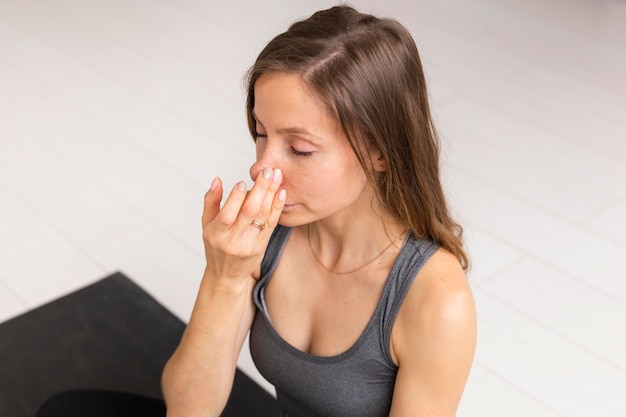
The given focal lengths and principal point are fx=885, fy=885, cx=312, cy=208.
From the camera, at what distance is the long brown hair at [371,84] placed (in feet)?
3.97

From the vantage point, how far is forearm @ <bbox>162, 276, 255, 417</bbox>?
4.37 feet

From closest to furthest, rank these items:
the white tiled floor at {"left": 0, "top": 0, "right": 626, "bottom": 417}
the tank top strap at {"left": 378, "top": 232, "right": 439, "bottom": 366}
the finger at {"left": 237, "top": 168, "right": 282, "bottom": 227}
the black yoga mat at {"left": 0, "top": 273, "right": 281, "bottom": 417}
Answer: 1. the finger at {"left": 237, "top": 168, "right": 282, "bottom": 227}
2. the tank top strap at {"left": 378, "top": 232, "right": 439, "bottom": 366}
3. the black yoga mat at {"left": 0, "top": 273, "right": 281, "bottom": 417}
4. the white tiled floor at {"left": 0, "top": 0, "right": 626, "bottom": 417}

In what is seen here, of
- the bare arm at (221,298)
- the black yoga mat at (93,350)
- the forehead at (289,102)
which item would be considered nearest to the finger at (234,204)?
the bare arm at (221,298)

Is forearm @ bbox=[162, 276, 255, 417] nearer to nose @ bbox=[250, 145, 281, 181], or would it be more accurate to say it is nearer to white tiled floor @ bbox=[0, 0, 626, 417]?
nose @ bbox=[250, 145, 281, 181]

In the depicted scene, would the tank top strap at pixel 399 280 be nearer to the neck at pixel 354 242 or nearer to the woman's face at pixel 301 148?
the neck at pixel 354 242

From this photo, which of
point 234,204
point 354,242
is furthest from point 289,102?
point 354,242

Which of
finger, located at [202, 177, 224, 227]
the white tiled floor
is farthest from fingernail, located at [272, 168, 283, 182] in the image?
the white tiled floor

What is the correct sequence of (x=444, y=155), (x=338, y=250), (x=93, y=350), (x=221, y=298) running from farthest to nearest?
(x=444, y=155), (x=93, y=350), (x=338, y=250), (x=221, y=298)

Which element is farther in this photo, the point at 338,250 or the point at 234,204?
the point at 338,250

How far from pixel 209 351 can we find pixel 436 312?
1.20ft

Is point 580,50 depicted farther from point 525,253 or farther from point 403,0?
point 525,253

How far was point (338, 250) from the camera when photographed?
57.2 inches

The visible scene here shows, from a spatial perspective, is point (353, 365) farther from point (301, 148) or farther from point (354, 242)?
point (301, 148)

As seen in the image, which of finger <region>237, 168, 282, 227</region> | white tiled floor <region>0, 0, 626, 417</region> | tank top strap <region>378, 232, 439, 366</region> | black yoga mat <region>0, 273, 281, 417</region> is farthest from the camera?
white tiled floor <region>0, 0, 626, 417</region>
